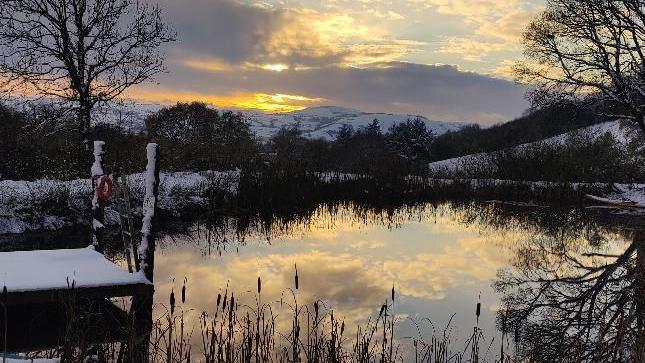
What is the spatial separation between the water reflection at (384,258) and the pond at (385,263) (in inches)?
1.0

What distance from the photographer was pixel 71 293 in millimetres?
4824

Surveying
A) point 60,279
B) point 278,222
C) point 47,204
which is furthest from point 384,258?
point 47,204

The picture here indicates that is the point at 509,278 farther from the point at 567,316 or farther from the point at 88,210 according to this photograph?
the point at 88,210

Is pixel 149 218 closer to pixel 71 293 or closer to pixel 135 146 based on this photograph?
pixel 71 293

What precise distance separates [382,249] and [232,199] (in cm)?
784

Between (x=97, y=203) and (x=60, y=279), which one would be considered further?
(x=97, y=203)

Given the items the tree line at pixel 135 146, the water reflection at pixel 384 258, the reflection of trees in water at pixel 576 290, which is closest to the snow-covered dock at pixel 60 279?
the tree line at pixel 135 146

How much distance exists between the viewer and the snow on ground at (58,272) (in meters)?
5.09

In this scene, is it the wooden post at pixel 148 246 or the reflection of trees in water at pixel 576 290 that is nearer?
the wooden post at pixel 148 246

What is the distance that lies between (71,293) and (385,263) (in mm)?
7533

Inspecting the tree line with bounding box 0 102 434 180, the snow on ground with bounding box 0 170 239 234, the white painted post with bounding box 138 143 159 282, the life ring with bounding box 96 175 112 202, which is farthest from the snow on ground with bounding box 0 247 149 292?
the snow on ground with bounding box 0 170 239 234

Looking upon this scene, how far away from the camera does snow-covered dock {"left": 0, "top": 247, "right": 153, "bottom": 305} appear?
4950 millimetres

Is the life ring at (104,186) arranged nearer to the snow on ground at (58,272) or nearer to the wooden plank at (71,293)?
the snow on ground at (58,272)

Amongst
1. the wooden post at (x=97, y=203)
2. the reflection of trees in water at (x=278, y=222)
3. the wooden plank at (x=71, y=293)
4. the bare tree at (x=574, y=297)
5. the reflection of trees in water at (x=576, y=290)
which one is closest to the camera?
the wooden plank at (x=71, y=293)
